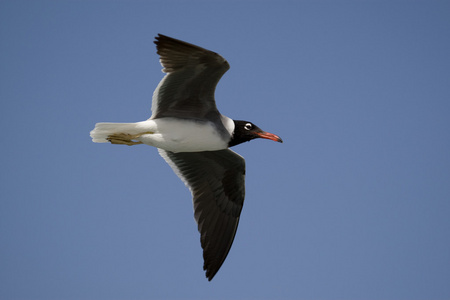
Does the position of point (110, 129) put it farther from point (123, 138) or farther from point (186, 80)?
point (186, 80)

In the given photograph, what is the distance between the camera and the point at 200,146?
714 cm

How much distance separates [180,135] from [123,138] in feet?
2.49

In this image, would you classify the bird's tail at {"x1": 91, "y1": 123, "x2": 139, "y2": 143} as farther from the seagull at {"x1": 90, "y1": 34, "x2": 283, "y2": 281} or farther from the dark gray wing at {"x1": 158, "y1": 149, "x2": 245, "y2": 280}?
the dark gray wing at {"x1": 158, "y1": 149, "x2": 245, "y2": 280}

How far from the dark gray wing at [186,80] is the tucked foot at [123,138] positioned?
1.30 feet

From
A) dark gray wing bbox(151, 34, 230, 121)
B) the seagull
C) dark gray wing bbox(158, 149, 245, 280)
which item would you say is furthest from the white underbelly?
dark gray wing bbox(158, 149, 245, 280)

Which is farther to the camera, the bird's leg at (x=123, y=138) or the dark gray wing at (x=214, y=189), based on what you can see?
the dark gray wing at (x=214, y=189)

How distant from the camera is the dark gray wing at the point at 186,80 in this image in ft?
21.1

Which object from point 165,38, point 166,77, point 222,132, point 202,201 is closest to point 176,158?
point 202,201

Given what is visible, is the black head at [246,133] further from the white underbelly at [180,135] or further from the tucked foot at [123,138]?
the tucked foot at [123,138]

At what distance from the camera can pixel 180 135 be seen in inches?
276

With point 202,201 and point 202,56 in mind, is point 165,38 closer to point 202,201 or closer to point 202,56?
point 202,56

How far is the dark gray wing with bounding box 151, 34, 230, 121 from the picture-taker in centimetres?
645

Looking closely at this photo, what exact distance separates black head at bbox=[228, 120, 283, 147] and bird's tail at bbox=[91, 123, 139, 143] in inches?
52.2

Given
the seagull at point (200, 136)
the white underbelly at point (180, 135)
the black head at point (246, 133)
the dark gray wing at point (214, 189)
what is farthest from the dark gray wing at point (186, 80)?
the dark gray wing at point (214, 189)
